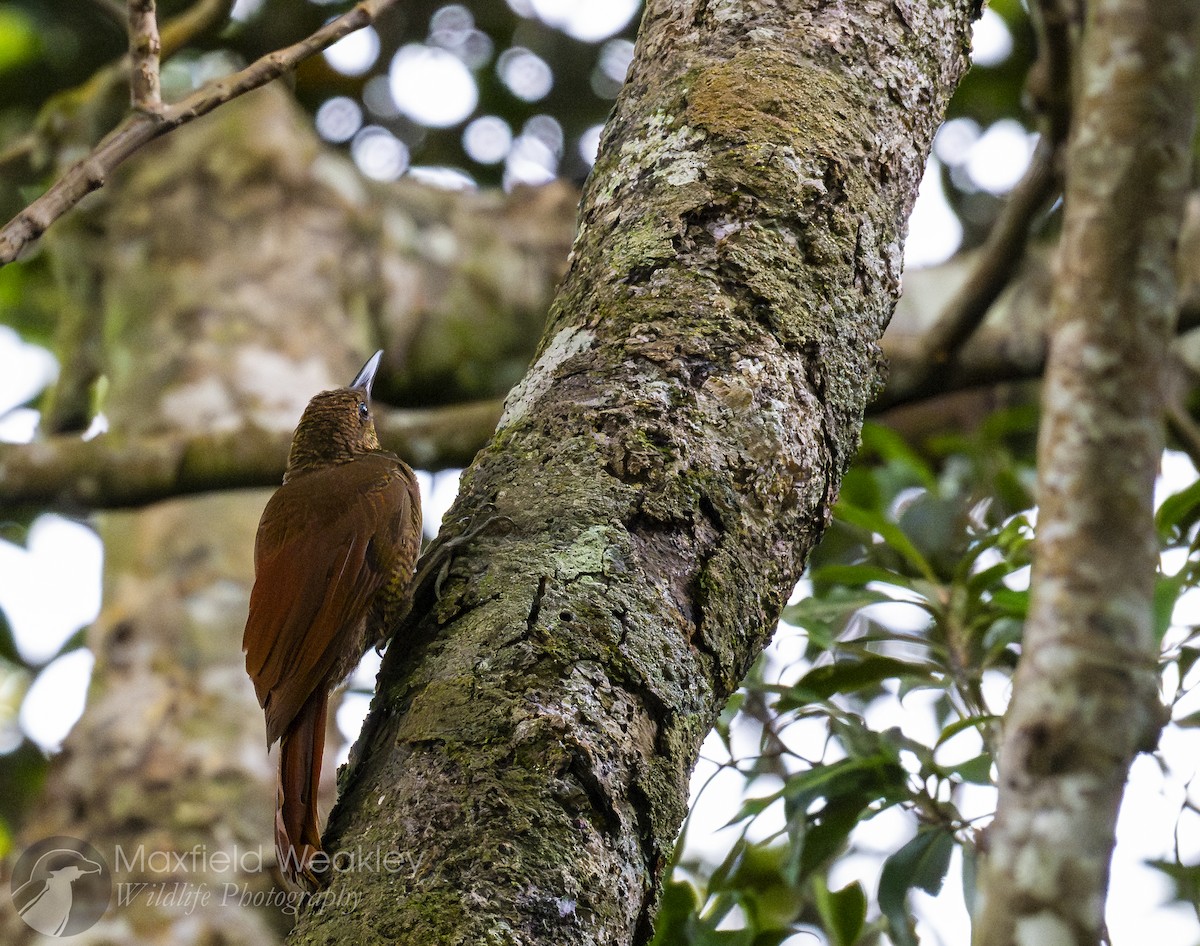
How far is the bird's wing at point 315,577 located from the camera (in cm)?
163

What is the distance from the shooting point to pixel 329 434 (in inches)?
92.0

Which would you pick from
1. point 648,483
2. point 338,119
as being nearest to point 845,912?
point 648,483

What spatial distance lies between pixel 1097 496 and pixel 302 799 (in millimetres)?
1051

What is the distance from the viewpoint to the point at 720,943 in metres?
1.94

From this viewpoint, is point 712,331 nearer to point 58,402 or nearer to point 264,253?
point 264,253

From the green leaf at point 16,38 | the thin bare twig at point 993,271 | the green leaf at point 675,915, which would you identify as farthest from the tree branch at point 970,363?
the green leaf at point 16,38

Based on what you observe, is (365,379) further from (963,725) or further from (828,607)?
(963,725)

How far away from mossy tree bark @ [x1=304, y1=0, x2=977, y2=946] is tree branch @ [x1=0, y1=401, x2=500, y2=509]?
1.85m

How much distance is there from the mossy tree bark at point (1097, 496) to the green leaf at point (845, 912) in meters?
0.57

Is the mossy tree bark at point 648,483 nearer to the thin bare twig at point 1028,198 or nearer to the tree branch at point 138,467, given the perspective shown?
the thin bare twig at point 1028,198

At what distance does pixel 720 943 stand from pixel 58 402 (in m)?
3.28
